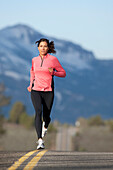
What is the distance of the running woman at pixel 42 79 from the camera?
11672 millimetres

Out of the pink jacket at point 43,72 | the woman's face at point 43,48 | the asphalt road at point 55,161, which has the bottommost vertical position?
the asphalt road at point 55,161

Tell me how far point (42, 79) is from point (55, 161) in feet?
10.6

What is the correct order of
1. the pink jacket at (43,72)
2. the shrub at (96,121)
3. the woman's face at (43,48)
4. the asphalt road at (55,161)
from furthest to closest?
the shrub at (96,121) < the woman's face at (43,48) < the pink jacket at (43,72) < the asphalt road at (55,161)

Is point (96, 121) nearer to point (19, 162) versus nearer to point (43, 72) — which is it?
point (43, 72)

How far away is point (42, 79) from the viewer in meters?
11.7

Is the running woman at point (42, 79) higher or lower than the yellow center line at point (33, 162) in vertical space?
higher

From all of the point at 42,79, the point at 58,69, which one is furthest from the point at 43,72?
the point at 58,69

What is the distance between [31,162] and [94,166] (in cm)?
106

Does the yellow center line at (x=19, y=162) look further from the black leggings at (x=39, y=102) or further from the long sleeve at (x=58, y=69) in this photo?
the long sleeve at (x=58, y=69)

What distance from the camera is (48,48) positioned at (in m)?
11.9

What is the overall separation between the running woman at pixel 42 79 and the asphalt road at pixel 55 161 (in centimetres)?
192

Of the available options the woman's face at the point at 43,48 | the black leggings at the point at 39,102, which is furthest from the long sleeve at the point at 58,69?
the black leggings at the point at 39,102

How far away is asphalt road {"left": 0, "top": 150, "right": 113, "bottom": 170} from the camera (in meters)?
7.99

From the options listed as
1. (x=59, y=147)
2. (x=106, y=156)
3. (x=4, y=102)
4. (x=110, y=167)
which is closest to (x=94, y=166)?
(x=110, y=167)
